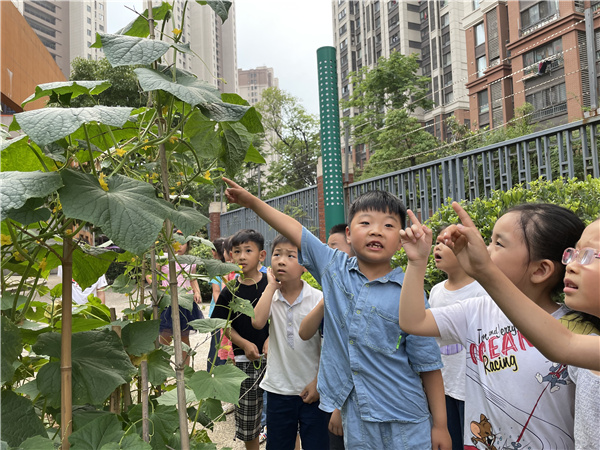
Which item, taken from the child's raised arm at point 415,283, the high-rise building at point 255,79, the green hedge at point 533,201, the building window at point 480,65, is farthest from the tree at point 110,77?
the high-rise building at point 255,79

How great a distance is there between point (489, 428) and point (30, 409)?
1.25 m

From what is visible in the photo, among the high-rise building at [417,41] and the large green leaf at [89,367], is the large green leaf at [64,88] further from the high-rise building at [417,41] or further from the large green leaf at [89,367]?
the high-rise building at [417,41]

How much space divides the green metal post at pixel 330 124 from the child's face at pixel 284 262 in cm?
319

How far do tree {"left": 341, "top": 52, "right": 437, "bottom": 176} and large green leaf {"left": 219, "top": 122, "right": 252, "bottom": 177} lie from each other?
20.0 meters

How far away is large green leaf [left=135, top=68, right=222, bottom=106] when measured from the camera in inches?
34.6

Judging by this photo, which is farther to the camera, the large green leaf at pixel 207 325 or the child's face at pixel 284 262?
the child's face at pixel 284 262

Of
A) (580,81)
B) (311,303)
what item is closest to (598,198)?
(311,303)

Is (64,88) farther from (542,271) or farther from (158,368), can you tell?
(542,271)

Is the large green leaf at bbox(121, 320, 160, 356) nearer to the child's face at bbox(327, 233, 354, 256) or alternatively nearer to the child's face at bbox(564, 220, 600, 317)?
the child's face at bbox(564, 220, 600, 317)

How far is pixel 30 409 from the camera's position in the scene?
0.96 meters

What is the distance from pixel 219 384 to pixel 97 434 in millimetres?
363

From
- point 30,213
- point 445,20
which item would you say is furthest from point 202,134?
point 445,20

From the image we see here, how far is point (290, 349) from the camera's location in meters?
2.45

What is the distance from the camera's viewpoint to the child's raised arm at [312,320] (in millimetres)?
2080
